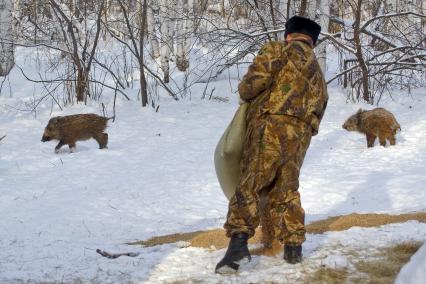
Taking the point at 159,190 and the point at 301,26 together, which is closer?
the point at 301,26

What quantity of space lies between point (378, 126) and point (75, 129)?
5.41 meters

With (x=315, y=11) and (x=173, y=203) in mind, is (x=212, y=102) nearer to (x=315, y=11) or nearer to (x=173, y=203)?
(x=315, y=11)

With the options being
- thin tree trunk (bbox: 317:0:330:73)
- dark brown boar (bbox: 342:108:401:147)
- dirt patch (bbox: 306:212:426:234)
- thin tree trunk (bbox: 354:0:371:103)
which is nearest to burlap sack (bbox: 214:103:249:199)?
dirt patch (bbox: 306:212:426:234)

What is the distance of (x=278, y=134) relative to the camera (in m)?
4.34

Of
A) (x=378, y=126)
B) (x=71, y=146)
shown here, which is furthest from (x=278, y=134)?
(x=71, y=146)

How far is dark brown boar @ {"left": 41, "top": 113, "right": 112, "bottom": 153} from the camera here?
37.3 ft

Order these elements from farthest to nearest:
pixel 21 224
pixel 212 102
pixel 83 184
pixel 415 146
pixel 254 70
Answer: pixel 212 102 → pixel 415 146 → pixel 83 184 → pixel 21 224 → pixel 254 70

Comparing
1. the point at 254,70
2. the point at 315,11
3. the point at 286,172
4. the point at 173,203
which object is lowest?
the point at 173,203

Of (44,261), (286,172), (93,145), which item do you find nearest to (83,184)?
(93,145)

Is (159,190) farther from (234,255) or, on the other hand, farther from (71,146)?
(234,255)

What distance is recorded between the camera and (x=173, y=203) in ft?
28.0

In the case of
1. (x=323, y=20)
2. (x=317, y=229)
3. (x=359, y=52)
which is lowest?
(x=317, y=229)

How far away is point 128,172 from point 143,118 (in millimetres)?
3980

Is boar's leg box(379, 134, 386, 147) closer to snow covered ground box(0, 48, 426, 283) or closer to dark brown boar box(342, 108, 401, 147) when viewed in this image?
dark brown boar box(342, 108, 401, 147)
